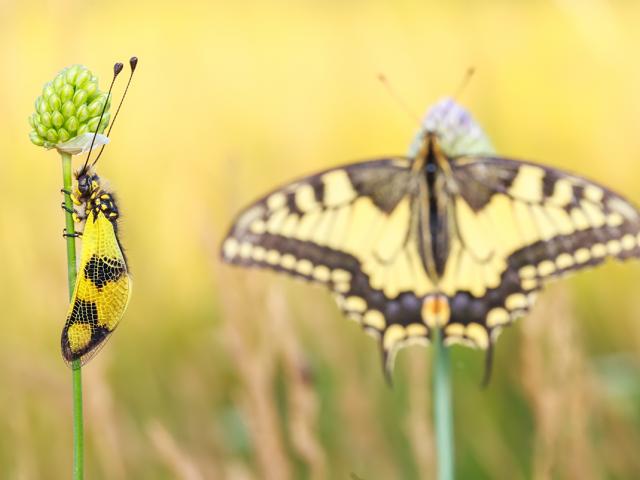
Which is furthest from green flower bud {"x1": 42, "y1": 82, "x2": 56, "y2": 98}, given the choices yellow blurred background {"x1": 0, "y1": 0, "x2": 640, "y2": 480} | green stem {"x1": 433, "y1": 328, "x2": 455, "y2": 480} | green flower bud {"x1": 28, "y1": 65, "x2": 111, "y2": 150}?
green stem {"x1": 433, "y1": 328, "x2": 455, "y2": 480}

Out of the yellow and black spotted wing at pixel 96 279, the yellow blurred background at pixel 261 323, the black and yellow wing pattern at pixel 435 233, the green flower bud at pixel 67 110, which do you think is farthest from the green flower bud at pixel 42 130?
the black and yellow wing pattern at pixel 435 233

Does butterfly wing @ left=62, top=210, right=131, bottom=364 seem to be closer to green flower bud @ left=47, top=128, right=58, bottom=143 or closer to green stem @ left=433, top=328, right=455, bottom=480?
green flower bud @ left=47, top=128, right=58, bottom=143

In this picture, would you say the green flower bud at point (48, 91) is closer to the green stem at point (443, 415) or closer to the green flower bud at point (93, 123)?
the green flower bud at point (93, 123)

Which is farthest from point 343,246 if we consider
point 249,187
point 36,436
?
point 249,187

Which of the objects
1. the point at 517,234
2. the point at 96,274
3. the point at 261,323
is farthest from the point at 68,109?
the point at 517,234

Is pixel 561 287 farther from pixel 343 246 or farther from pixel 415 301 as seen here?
pixel 343 246

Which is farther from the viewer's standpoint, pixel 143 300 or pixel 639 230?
pixel 143 300
